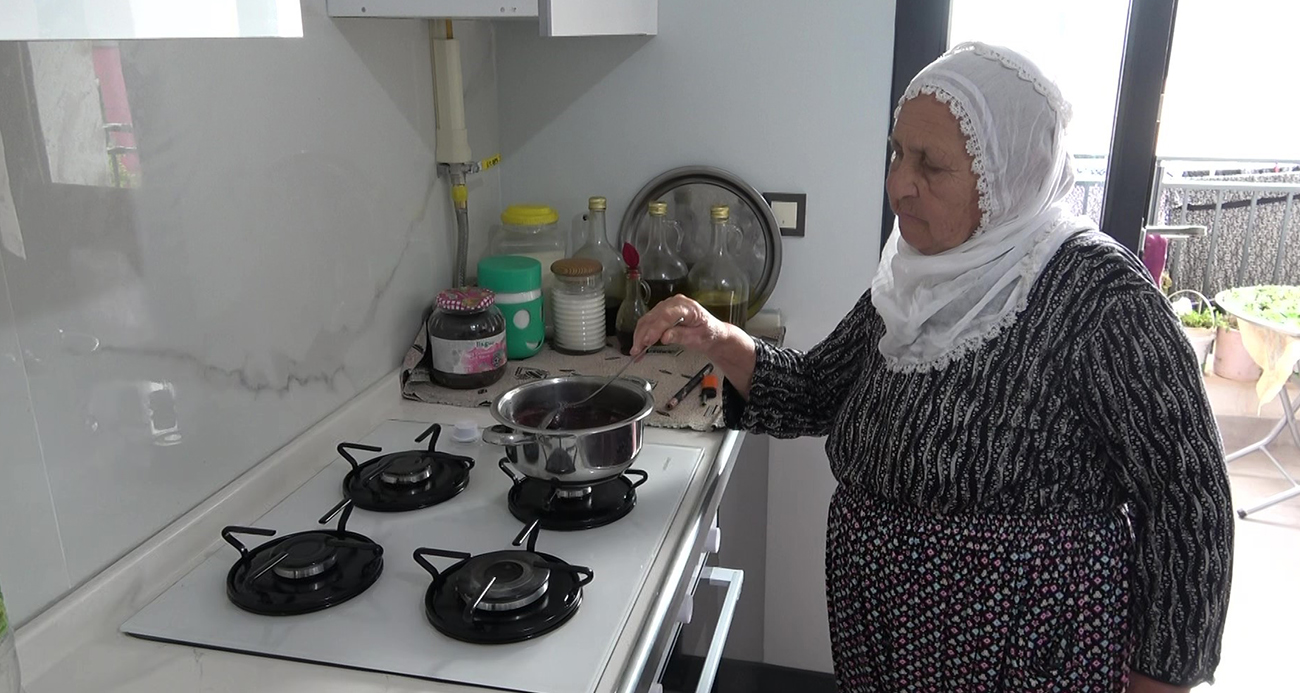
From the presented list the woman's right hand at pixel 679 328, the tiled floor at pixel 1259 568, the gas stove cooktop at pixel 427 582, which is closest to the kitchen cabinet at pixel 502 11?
the woman's right hand at pixel 679 328

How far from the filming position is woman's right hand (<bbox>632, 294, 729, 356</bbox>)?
4.54 feet

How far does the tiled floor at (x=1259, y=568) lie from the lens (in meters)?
2.48

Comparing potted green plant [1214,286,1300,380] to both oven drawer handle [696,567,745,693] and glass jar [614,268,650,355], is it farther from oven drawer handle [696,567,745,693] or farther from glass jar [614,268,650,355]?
oven drawer handle [696,567,745,693]

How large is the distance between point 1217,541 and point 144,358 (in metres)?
1.19

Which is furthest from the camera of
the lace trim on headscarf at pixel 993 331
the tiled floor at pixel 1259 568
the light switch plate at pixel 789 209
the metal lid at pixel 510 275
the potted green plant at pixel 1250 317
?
the potted green plant at pixel 1250 317

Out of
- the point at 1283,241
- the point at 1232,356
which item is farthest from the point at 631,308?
the point at 1283,241

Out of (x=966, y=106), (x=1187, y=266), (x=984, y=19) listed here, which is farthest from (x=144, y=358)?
(x=1187, y=266)

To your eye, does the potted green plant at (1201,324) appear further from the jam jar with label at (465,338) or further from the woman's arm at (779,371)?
the jam jar with label at (465,338)

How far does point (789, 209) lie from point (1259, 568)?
2.05 metres

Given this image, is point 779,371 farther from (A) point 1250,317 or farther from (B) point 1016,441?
(A) point 1250,317

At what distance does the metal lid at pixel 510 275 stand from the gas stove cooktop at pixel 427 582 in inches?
19.0

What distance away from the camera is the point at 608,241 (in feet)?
6.64

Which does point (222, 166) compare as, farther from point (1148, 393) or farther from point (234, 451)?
point (1148, 393)

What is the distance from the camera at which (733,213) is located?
6.61 feet
